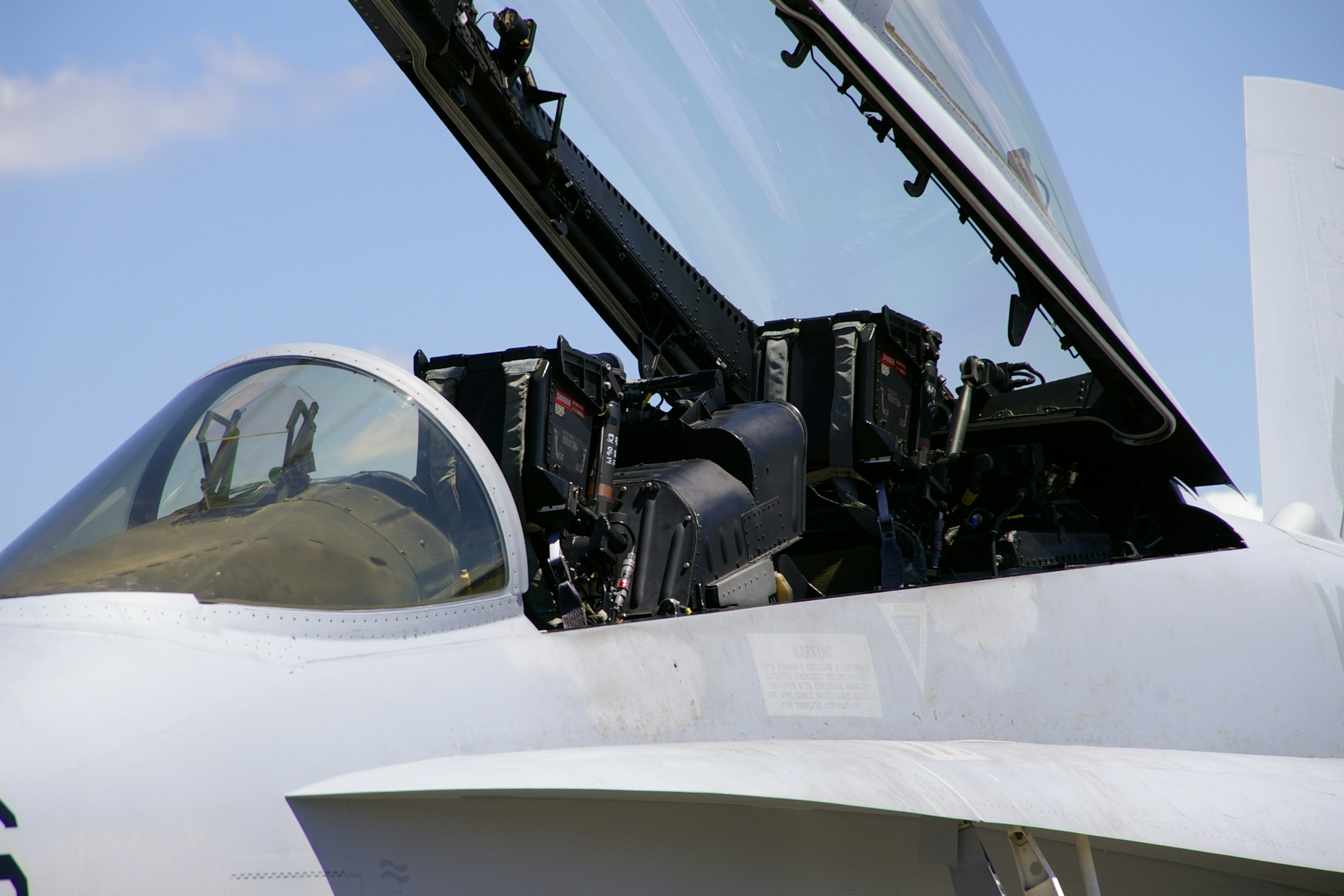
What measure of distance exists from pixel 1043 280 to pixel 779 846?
2713 mm

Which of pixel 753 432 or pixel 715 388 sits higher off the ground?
pixel 715 388

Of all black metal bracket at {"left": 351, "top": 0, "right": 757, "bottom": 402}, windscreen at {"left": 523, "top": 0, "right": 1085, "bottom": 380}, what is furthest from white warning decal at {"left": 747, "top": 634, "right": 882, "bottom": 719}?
black metal bracket at {"left": 351, "top": 0, "right": 757, "bottom": 402}

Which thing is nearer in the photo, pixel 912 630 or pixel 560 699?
pixel 560 699

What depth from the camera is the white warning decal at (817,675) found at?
8.75ft

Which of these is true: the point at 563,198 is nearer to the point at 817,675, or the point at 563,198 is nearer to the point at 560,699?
the point at 817,675

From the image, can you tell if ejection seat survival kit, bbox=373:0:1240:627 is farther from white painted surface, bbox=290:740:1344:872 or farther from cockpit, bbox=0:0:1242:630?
white painted surface, bbox=290:740:1344:872

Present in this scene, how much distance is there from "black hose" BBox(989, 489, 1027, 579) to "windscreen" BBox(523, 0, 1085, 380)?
61cm

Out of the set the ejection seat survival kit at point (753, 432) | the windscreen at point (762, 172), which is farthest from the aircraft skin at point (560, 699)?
the windscreen at point (762, 172)

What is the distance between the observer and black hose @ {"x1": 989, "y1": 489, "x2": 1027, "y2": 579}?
436 centimetres

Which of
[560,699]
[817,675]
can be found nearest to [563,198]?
[817,675]

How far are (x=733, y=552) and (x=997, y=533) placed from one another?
4.66 feet

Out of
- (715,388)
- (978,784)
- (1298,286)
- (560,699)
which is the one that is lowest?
(978,784)

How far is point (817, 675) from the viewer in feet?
9.04

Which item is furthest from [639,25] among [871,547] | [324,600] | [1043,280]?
[324,600]
